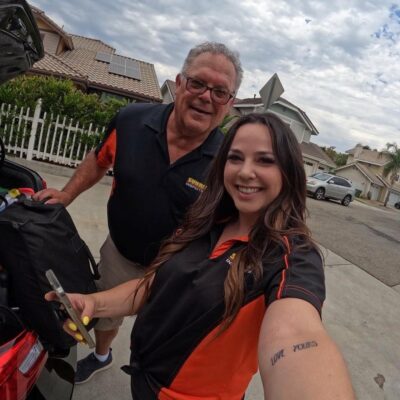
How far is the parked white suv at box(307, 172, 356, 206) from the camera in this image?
19.7m

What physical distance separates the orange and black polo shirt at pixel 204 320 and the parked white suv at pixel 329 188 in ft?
61.7

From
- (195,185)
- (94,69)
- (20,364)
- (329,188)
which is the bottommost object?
(329,188)

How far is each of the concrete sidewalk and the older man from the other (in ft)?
3.04

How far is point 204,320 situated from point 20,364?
2.28 feet

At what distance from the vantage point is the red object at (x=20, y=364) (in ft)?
4.11

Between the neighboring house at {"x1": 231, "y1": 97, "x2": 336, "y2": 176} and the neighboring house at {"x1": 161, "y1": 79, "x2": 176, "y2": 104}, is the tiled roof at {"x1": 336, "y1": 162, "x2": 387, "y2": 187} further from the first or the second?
the neighboring house at {"x1": 161, "y1": 79, "x2": 176, "y2": 104}

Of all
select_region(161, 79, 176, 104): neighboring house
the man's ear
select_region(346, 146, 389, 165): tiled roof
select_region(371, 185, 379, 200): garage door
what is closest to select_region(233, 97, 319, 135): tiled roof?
select_region(161, 79, 176, 104): neighboring house

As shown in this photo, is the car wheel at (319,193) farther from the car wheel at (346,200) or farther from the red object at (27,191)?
the red object at (27,191)

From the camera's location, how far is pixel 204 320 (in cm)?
123

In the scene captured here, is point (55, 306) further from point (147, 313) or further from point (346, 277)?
point (346, 277)

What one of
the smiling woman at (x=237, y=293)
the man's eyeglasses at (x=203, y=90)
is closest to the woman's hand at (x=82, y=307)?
the smiling woman at (x=237, y=293)

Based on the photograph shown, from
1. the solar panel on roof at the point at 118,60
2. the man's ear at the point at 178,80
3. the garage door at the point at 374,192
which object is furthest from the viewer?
the garage door at the point at 374,192

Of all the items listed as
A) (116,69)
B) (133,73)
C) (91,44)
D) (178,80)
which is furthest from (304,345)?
(91,44)

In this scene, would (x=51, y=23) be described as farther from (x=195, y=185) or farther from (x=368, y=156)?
(x=368, y=156)
